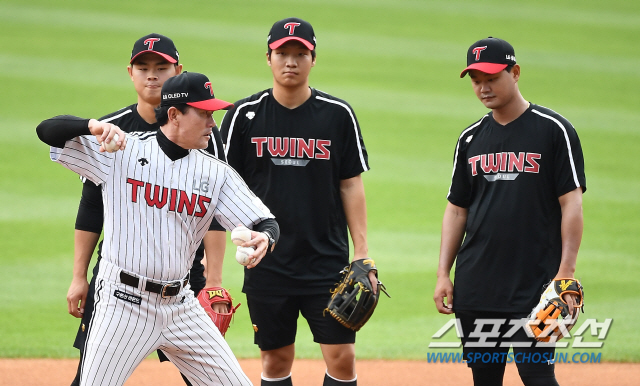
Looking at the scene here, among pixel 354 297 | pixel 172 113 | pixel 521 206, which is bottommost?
pixel 354 297

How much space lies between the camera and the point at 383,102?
44.0 feet

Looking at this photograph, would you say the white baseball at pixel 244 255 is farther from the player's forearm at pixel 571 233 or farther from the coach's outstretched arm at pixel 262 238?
the player's forearm at pixel 571 233

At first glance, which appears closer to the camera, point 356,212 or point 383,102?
point 356,212

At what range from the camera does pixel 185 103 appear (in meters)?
3.30

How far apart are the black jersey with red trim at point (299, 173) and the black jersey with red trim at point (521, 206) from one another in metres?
0.69

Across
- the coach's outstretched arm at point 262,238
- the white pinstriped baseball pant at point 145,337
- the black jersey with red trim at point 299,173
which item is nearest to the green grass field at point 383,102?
the black jersey with red trim at point 299,173

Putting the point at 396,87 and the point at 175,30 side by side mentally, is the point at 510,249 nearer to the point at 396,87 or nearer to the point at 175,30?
the point at 396,87

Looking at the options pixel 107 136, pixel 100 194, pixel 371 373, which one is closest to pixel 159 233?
pixel 107 136

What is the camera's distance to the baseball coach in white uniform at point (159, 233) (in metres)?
3.18

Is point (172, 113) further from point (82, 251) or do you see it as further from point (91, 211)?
point (82, 251)

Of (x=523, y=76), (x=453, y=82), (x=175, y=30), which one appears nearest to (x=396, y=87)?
(x=453, y=82)

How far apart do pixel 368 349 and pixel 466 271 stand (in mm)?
2750

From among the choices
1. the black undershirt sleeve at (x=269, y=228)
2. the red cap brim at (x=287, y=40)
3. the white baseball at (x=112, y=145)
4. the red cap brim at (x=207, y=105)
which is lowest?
the black undershirt sleeve at (x=269, y=228)

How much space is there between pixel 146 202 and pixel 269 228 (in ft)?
1.75
